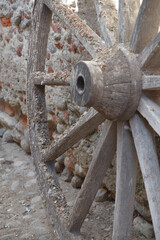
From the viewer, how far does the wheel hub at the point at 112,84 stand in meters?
1.38

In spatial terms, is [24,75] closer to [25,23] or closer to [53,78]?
[25,23]

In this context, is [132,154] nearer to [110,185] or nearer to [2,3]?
[110,185]

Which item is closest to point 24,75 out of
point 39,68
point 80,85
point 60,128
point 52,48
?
point 52,48

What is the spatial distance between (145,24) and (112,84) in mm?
304

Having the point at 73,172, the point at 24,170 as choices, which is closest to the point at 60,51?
the point at 73,172

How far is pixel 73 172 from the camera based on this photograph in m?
2.69

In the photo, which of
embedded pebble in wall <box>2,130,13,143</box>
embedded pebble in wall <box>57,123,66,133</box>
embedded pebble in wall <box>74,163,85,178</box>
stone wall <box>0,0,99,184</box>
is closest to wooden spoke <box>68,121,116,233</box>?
stone wall <box>0,0,99,184</box>

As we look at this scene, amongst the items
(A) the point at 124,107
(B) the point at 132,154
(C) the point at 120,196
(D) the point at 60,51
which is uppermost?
(D) the point at 60,51

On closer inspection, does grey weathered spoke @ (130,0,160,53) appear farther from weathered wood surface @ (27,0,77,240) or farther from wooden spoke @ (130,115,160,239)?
weathered wood surface @ (27,0,77,240)

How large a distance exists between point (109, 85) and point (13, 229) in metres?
1.33

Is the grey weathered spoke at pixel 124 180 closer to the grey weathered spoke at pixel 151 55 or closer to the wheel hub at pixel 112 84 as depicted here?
the wheel hub at pixel 112 84

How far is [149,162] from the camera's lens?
4.55 feet

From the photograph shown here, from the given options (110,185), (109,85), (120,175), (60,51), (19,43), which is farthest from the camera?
(19,43)

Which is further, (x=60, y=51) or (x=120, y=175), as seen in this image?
(x=60, y=51)
